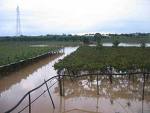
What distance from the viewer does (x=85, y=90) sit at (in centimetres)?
1217

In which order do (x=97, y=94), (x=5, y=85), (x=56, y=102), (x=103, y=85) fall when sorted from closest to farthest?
(x=56, y=102)
(x=97, y=94)
(x=103, y=85)
(x=5, y=85)

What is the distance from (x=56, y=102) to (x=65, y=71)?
5396mm

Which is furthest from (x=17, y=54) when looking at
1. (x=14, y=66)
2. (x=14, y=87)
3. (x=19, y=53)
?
(x=14, y=87)

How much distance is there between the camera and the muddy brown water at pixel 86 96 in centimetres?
918

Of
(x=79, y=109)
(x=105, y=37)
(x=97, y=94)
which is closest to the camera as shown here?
(x=79, y=109)

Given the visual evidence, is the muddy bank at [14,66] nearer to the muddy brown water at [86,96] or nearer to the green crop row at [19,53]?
the green crop row at [19,53]

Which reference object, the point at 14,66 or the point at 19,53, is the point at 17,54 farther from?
the point at 14,66

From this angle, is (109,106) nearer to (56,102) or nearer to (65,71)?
(56,102)

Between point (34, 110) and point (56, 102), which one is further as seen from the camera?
point (56, 102)

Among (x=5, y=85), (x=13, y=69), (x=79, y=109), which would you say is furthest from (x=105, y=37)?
(x=79, y=109)

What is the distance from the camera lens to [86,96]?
11.1m

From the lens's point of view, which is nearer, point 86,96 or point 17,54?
point 86,96

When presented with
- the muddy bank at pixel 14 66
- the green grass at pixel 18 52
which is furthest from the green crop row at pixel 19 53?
the muddy bank at pixel 14 66

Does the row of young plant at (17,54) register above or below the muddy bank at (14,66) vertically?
above
